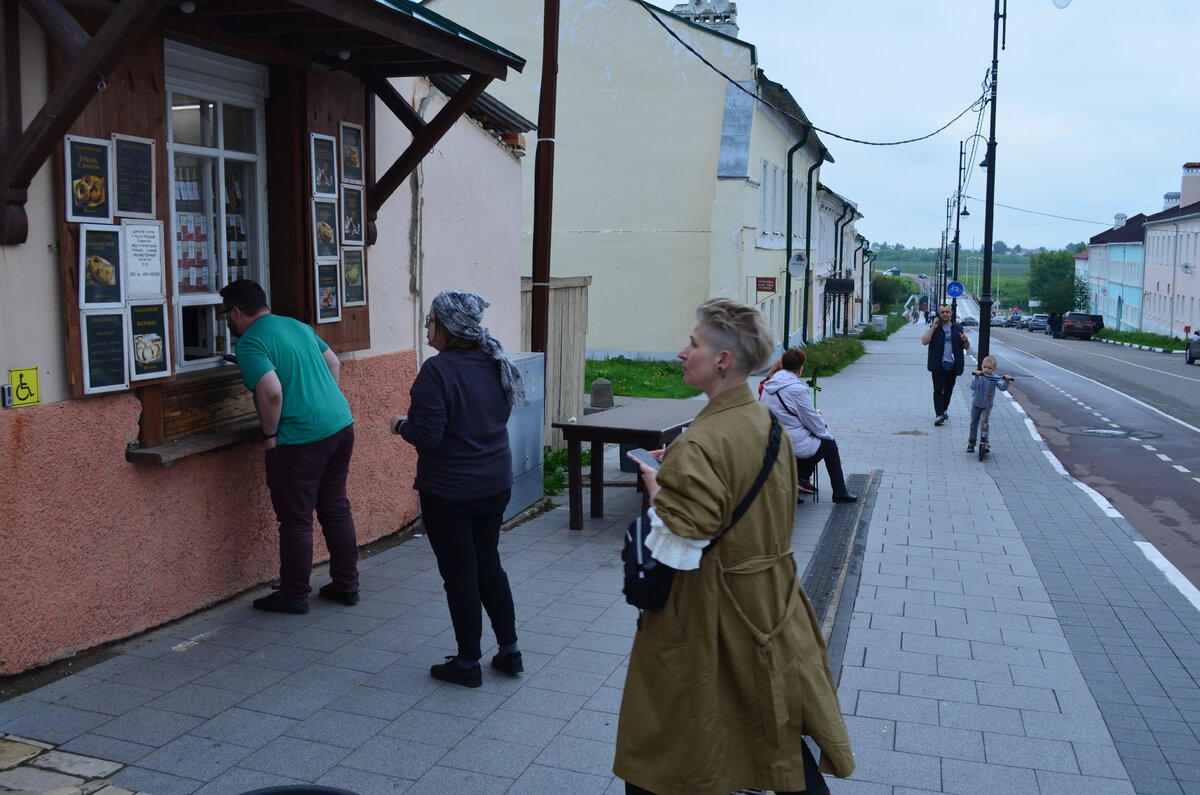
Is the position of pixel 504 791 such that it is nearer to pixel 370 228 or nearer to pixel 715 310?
pixel 715 310

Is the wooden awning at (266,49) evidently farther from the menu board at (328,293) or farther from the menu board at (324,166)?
the menu board at (328,293)

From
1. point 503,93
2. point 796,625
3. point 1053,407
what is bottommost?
point 1053,407

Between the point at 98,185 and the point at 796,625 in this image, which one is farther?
the point at 98,185

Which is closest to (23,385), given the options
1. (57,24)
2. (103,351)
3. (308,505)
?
(103,351)

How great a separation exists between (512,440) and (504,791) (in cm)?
448

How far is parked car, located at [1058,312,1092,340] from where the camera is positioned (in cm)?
6475

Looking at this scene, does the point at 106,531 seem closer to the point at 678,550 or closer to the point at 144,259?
the point at 144,259

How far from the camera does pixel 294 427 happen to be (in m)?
5.38

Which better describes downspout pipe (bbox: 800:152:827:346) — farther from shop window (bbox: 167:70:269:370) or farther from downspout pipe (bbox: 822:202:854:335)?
shop window (bbox: 167:70:269:370)

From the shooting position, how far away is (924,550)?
7898 millimetres

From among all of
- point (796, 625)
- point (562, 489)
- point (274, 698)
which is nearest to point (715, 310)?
point (796, 625)

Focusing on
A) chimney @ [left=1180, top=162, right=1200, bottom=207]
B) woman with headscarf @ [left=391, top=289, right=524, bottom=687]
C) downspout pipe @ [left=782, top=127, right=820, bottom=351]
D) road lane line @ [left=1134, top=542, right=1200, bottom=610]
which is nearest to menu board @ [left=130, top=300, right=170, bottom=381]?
woman with headscarf @ [left=391, top=289, right=524, bottom=687]

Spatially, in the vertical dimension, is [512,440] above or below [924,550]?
above

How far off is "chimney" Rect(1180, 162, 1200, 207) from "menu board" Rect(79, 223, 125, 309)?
72062 mm
